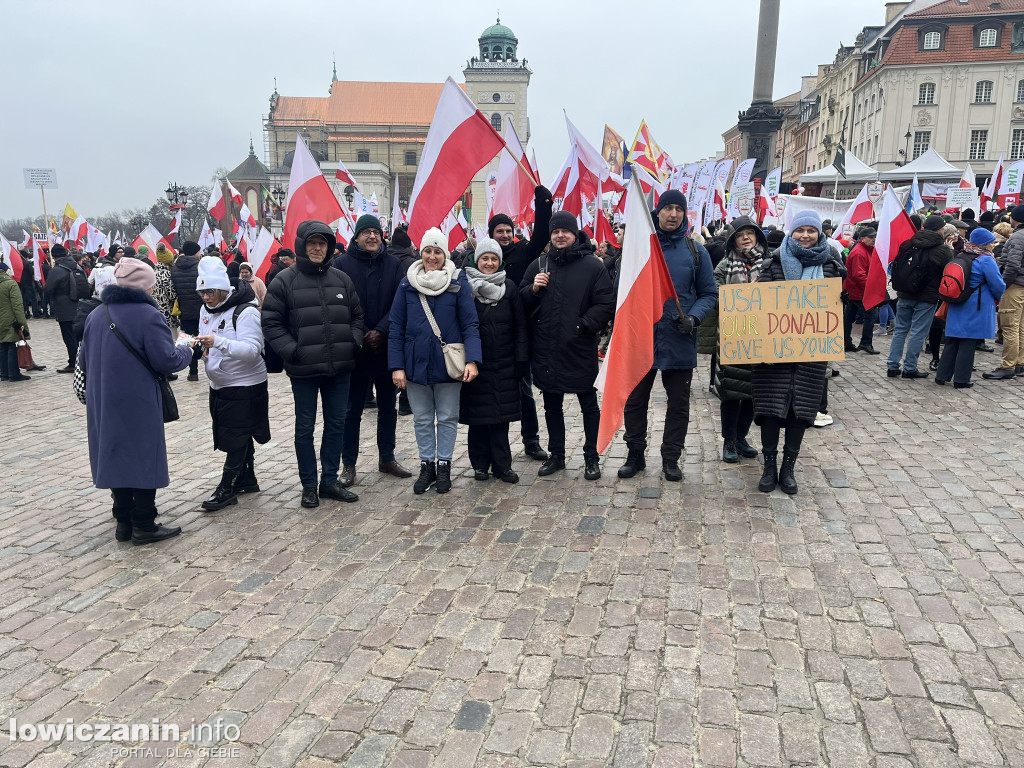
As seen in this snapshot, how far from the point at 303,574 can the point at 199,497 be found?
6.43 ft

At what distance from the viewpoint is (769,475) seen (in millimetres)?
5457

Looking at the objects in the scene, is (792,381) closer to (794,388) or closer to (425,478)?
(794,388)

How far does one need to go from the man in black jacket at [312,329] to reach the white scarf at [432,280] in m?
0.46

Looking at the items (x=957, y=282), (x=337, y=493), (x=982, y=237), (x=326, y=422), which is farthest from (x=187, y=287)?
(x=982, y=237)

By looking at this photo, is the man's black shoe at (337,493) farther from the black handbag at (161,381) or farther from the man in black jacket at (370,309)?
the black handbag at (161,381)

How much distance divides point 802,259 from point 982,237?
5.10 meters

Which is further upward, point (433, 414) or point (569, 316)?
point (569, 316)

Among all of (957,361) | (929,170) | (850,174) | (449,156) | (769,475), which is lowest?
(769,475)

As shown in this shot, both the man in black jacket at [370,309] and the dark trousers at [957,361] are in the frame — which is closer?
the man in black jacket at [370,309]

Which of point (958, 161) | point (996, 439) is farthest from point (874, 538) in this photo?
point (958, 161)

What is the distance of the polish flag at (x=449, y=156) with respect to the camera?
6.05 metres

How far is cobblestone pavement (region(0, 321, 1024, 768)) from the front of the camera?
2795 mm

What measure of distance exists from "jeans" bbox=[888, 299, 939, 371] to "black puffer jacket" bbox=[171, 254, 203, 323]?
984 centimetres

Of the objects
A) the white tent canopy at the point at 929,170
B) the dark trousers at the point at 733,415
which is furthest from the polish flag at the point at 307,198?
the white tent canopy at the point at 929,170
